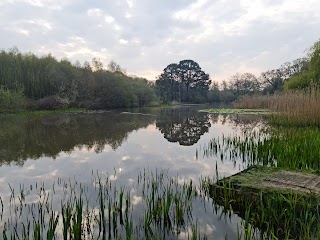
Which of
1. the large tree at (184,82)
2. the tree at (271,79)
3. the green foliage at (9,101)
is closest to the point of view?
the green foliage at (9,101)

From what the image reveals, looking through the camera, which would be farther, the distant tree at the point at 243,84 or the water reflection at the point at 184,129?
the distant tree at the point at 243,84

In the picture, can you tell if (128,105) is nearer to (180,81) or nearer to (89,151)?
(180,81)

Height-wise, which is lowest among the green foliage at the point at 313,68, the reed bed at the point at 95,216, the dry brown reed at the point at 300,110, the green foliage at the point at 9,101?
the reed bed at the point at 95,216

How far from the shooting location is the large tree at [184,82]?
246 feet

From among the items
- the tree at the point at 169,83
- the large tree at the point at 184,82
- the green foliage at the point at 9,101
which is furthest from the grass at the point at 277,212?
the large tree at the point at 184,82

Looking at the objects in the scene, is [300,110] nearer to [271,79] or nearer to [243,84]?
[271,79]

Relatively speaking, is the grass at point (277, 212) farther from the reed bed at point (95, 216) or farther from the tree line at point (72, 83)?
the tree line at point (72, 83)

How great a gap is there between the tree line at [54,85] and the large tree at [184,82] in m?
27.3

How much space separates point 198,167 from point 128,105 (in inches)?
1667

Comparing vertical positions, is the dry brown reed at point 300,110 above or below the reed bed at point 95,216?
above

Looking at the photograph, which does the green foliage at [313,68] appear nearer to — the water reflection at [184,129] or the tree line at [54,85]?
the water reflection at [184,129]

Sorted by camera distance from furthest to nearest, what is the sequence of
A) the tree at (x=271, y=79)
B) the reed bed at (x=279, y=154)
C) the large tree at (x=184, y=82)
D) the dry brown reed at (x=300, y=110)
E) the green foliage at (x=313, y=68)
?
the large tree at (x=184, y=82) → the tree at (x=271, y=79) → the green foliage at (x=313, y=68) → the dry brown reed at (x=300, y=110) → the reed bed at (x=279, y=154)

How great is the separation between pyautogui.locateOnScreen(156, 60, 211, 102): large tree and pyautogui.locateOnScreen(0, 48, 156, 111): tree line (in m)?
27.3

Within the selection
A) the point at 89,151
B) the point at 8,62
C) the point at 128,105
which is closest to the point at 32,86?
the point at 8,62
